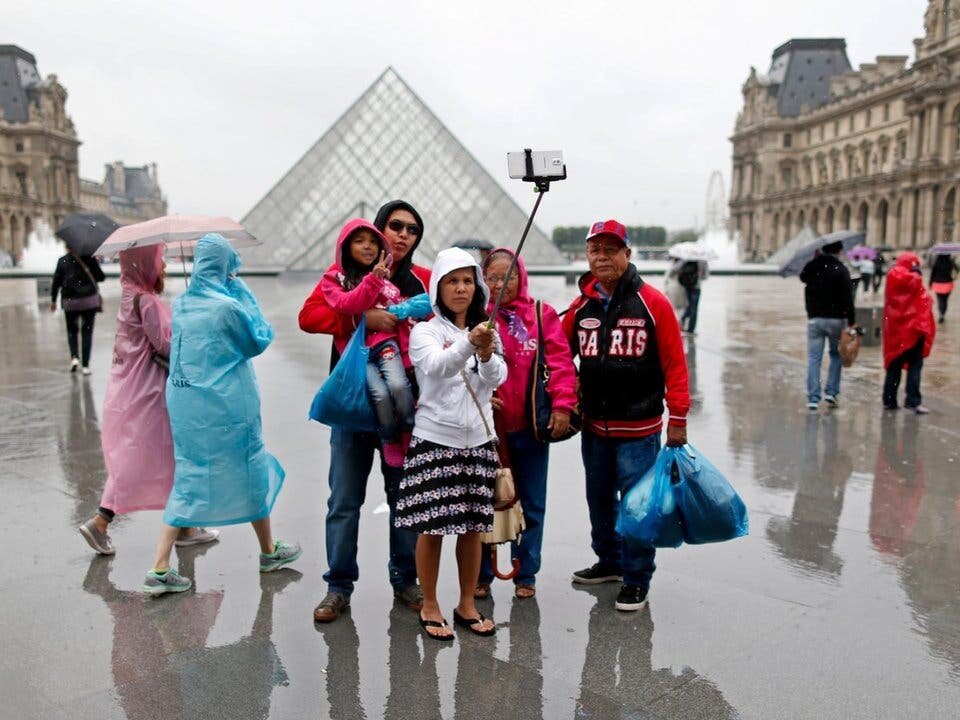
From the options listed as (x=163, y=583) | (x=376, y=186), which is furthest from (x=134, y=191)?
(x=163, y=583)

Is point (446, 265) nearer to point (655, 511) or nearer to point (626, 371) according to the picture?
point (626, 371)

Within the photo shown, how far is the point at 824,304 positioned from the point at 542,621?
504cm

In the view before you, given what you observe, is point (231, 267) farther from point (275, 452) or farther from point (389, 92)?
point (389, 92)

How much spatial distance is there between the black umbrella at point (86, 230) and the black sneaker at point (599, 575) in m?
5.35

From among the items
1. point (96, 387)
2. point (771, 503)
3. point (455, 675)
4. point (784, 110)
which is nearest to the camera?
point (455, 675)

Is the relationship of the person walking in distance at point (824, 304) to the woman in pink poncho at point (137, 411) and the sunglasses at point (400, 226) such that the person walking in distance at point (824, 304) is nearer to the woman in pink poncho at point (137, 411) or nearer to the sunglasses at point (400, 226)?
the sunglasses at point (400, 226)

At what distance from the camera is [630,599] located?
3.23 metres

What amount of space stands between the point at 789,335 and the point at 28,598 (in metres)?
12.2

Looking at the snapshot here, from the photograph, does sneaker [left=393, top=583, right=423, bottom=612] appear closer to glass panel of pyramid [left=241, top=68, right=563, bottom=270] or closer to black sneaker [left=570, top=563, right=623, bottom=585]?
black sneaker [left=570, top=563, right=623, bottom=585]

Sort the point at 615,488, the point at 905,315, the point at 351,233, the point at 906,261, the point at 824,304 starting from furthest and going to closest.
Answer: the point at 906,261
the point at 824,304
the point at 905,315
the point at 615,488
the point at 351,233

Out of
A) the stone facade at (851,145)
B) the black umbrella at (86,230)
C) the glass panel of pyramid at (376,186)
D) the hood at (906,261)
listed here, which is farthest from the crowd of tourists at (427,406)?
the stone facade at (851,145)

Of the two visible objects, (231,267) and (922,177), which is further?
(922,177)

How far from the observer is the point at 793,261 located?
25.0ft

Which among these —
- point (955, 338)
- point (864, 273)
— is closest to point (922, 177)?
point (864, 273)
